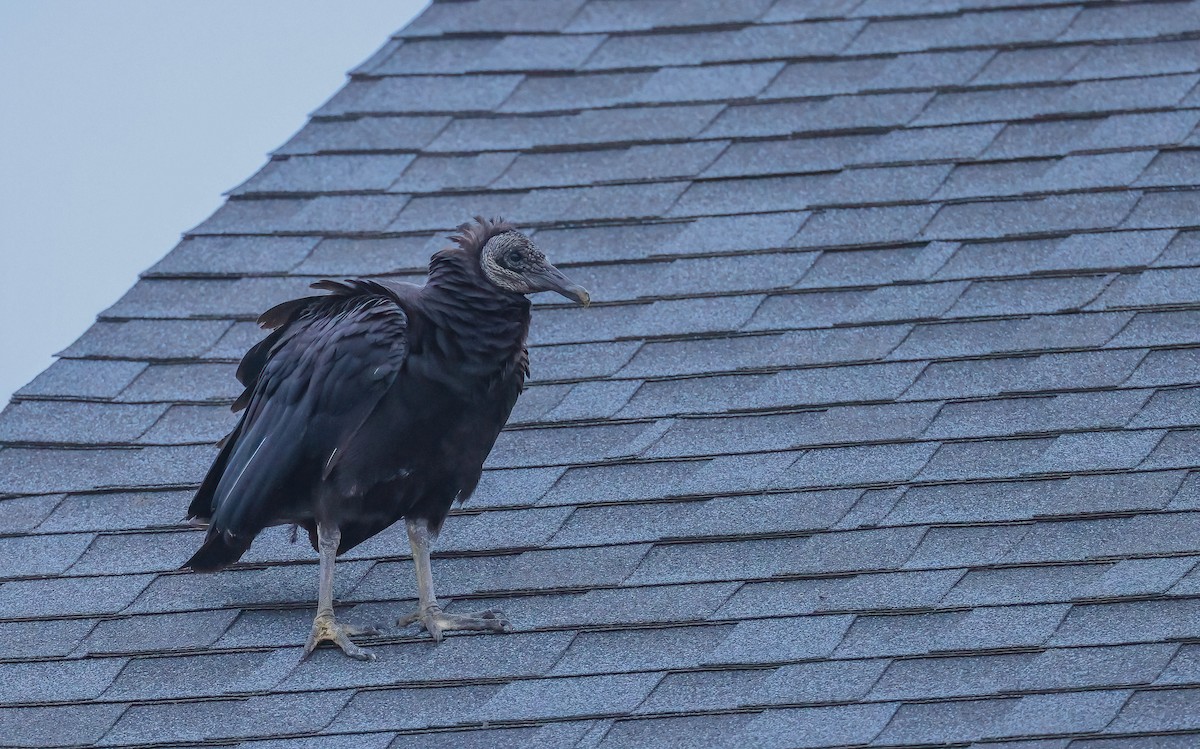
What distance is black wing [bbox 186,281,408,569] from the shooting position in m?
3.73

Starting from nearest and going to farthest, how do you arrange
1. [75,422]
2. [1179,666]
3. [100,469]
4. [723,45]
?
[1179,666], [100,469], [75,422], [723,45]

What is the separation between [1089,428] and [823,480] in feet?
2.21

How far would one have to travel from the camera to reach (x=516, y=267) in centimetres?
385

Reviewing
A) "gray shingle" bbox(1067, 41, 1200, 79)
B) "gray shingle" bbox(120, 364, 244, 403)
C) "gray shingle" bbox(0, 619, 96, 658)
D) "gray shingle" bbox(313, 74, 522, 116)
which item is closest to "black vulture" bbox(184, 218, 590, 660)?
"gray shingle" bbox(0, 619, 96, 658)

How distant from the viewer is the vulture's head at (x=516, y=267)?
384 cm

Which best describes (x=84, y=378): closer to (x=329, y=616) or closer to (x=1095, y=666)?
(x=329, y=616)

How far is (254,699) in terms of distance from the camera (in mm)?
3598

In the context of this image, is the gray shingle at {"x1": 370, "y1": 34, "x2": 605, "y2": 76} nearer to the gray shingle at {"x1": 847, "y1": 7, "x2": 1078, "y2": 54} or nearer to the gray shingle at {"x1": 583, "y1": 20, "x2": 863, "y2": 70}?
the gray shingle at {"x1": 583, "y1": 20, "x2": 863, "y2": 70}

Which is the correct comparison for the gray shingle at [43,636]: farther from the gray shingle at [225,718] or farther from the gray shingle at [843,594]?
the gray shingle at [843,594]

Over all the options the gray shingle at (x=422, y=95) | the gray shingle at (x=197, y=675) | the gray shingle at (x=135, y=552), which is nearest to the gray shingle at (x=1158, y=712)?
the gray shingle at (x=197, y=675)

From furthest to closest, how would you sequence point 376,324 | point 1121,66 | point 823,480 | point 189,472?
point 1121,66, point 189,472, point 823,480, point 376,324

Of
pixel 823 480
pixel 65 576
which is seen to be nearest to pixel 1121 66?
pixel 823 480

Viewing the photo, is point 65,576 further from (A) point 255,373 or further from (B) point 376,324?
(B) point 376,324

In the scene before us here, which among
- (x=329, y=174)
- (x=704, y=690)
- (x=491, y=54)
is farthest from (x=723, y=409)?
(x=491, y=54)
